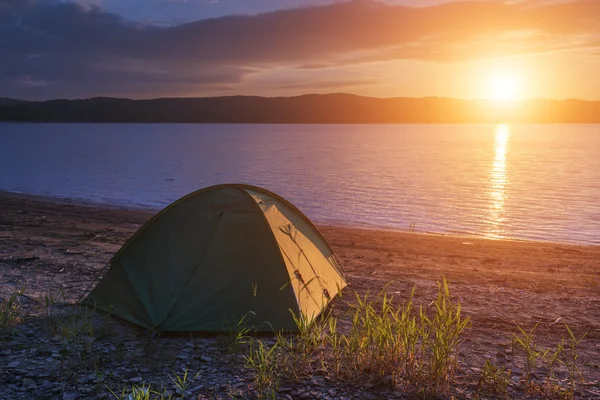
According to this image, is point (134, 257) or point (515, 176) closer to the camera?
point (134, 257)

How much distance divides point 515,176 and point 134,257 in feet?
125

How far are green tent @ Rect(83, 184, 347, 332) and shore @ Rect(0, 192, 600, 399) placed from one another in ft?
2.22

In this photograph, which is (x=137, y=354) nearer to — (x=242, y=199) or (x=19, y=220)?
(x=242, y=199)

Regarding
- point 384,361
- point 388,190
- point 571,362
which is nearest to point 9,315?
point 384,361

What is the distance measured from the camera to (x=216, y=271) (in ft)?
22.2

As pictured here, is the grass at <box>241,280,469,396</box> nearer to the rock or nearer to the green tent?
the green tent

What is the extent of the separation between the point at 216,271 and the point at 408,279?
4.35m

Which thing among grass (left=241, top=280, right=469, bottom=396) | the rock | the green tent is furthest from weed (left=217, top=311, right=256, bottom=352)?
the rock

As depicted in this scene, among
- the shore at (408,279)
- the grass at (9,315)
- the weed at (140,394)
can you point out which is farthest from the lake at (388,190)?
the weed at (140,394)

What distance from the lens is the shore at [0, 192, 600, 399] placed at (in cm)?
538

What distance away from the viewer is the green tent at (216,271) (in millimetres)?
6559

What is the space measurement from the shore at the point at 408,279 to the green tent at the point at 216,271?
676 mm

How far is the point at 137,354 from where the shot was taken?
5836 mm

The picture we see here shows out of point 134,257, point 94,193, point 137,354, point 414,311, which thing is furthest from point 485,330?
point 94,193
